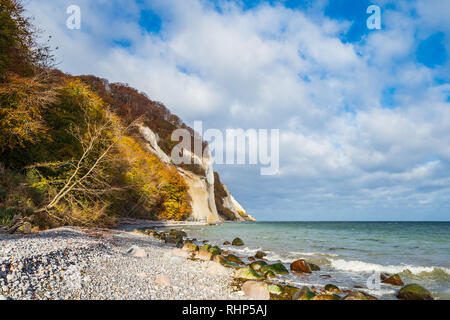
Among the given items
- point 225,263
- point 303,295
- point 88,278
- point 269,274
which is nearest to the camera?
point 88,278

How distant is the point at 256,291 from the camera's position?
19.1ft

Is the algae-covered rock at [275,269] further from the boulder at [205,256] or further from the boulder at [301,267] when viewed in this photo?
the boulder at [205,256]

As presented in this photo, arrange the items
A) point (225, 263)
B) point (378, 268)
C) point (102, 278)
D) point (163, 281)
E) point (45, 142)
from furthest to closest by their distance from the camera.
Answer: point (45, 142), point (378, 268), point (225, 263), point (163, 281), point (102, 278)

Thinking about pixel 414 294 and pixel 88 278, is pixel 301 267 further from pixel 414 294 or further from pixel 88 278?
pixel 88 278

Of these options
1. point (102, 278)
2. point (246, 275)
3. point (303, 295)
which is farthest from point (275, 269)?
point (102, 278)

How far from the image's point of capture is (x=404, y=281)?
8.67 meters

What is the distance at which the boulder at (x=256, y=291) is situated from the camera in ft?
18.8

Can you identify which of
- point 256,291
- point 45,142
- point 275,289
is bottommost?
point 275,289

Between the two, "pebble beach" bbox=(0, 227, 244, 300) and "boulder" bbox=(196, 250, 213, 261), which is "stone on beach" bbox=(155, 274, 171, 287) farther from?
"boulder" bbox=(196, 250, 213, 261)

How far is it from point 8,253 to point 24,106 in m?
9.53

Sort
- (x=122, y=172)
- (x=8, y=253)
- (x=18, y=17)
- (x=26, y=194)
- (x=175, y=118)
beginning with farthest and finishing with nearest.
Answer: (x=175, y=118) → (x=122, y=172) → (x=18, y=17) → (x=26, y=194) → (x=8, y=253)

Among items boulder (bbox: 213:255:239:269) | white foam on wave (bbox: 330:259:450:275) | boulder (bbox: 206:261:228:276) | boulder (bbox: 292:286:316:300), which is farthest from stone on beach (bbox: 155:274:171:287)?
white foam on wave (bbox: 330:259:450:275)
